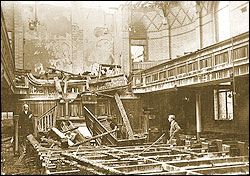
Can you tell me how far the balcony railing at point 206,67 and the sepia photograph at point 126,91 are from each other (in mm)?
39

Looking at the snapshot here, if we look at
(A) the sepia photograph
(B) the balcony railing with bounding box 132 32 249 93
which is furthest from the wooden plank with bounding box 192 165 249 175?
(B) the balcony railing with bounding box 132 32 249 93

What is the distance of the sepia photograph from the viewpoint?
9.04 meters

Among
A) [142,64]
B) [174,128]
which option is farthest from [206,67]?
[142,64]

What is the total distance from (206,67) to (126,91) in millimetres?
7153

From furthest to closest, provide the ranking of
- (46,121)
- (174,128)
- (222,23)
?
(222,23), (46,121), (174,128)

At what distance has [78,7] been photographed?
22828mm

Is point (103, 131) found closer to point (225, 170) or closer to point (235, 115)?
point (235, 115)

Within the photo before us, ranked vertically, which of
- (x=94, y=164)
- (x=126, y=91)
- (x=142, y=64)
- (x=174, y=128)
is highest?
(x=142, y=64)

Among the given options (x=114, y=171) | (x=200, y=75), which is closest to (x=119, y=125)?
(x=200, y=75)

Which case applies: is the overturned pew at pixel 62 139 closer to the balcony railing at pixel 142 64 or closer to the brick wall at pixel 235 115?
the brick wall at pixel 235 115

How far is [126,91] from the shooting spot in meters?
17.7

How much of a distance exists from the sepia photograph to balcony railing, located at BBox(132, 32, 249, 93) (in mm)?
39

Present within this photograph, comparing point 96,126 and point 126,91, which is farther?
point 126,91

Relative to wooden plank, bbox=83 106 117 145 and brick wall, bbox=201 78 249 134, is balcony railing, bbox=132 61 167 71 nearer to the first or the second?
brick wall, bbox=201 78 249 134
